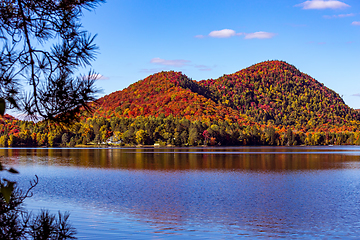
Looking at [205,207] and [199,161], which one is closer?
[205,207]

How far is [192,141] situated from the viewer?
149375mm

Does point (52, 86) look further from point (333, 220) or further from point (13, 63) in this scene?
point (333, 220)

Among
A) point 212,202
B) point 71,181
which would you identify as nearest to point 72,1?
point 212,202

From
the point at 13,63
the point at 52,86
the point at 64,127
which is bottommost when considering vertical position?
the point at 64,127

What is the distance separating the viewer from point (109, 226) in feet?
55.0

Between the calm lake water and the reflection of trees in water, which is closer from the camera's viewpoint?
the calm lake water

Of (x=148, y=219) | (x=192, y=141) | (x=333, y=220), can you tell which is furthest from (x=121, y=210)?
(x=192, y=141)

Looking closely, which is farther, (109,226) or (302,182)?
(302,182)

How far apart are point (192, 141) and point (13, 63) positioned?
468 ft

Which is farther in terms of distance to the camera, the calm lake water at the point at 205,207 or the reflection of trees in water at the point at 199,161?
the reflection of trees in water at the point at 199,161

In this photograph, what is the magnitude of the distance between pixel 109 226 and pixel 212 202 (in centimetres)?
841

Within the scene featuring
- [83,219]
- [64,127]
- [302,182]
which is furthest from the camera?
[302,182]

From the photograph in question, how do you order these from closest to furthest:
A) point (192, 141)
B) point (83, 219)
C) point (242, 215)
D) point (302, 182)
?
point (83, 219)
point (242, 215)
point (302, 182)
point (192, 141)

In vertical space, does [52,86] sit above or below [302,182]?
above
